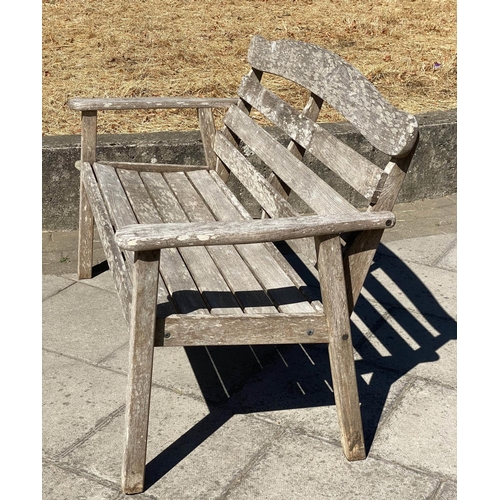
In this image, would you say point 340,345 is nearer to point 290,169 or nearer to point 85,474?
point 290,169

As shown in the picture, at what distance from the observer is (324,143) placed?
3.32 meters

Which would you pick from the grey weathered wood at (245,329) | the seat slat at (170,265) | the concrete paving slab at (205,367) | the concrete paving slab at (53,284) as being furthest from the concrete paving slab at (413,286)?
the concrete paving slab at (53,284)

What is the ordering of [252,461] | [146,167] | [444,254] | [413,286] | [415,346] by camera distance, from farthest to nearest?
[444,254]
[413,286]
[146,167]
[415,346]
[252,461]

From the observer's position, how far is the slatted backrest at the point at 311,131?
2898 mm

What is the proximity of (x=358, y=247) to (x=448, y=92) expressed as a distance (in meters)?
4.04

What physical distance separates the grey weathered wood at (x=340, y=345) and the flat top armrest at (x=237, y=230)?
0.30 ft

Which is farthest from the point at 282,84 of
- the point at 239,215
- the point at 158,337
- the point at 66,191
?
the point at 158,337

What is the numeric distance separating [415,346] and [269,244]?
2.98ft

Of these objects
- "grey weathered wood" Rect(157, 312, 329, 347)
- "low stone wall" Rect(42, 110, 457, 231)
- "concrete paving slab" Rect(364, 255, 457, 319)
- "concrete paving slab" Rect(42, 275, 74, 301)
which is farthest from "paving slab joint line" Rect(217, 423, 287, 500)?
"low stone wall" Rect(42, 110, 457, 231)

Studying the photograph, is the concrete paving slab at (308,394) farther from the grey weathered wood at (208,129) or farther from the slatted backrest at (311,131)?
the grey weathered wood at (208,129)

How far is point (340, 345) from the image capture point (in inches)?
117

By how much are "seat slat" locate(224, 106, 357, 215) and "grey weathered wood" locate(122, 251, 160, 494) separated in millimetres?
768

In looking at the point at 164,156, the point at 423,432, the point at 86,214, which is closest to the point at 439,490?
the point at 423,432

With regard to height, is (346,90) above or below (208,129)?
above
